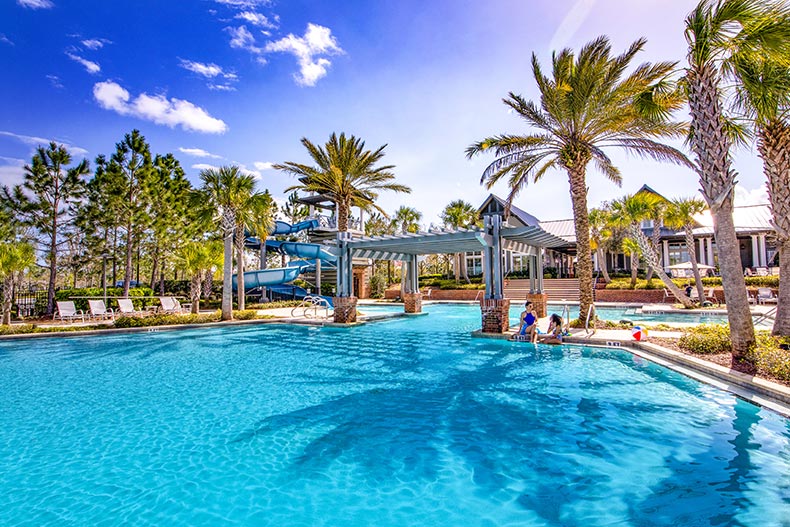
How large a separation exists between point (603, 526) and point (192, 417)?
582 cm

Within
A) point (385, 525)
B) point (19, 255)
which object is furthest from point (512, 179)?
point (19, 255)

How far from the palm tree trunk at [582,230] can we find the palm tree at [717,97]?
17.5 ft

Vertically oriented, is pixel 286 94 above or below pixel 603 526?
above

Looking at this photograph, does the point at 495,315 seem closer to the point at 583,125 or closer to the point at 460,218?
the point at 583,125

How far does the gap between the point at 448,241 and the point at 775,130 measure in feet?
31.5

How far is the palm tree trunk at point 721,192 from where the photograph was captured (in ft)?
24.4

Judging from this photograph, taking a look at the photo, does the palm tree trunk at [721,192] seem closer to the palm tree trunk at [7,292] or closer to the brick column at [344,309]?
the brick column at [344,309]

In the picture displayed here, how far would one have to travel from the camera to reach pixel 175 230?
28.3 metres

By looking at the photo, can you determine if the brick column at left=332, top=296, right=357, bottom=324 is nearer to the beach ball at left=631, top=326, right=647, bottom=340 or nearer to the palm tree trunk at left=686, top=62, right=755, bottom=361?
the beach ball at left=631, top=326, right=647, bottom=340

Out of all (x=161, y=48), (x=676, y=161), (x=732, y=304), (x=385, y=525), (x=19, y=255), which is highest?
(x=161, y=48)

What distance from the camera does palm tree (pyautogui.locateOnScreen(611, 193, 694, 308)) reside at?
22156 millimetres

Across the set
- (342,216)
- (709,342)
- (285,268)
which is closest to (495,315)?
(709,342)

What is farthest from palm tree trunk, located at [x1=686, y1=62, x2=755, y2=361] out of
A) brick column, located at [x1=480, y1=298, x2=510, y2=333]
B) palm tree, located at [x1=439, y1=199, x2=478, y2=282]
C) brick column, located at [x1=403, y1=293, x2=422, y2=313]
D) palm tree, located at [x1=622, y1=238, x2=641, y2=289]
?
palm tree, located at [x1=439, y1=199, x2=478, y2=282]

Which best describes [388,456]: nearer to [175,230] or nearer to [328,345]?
[328,345]
